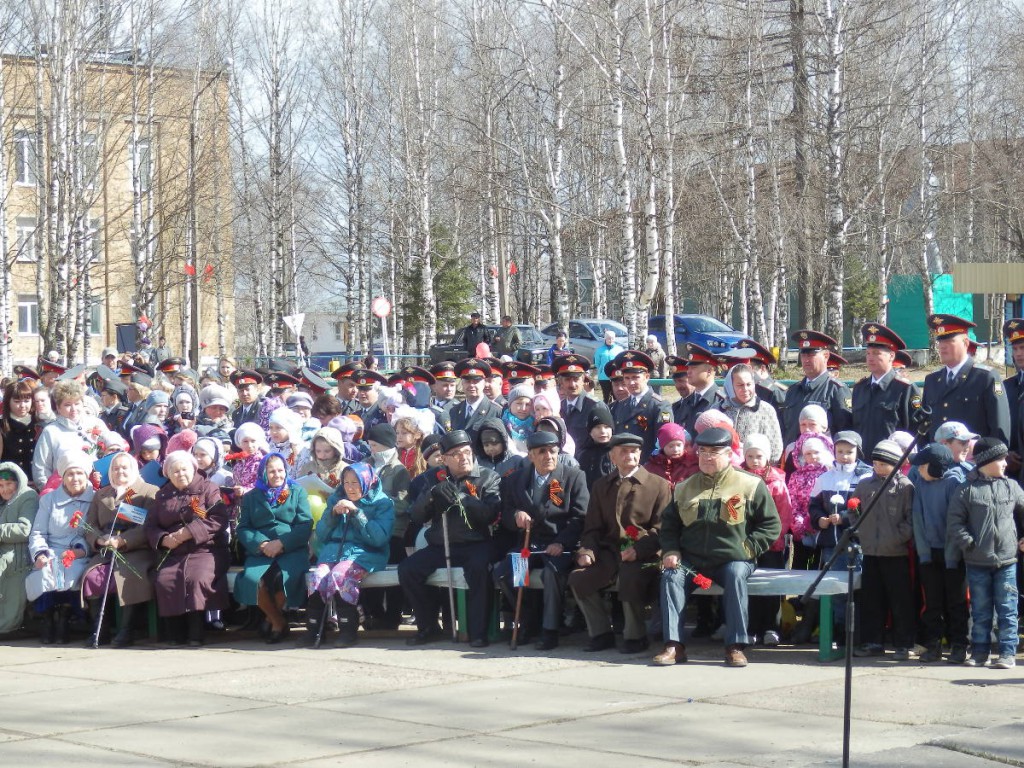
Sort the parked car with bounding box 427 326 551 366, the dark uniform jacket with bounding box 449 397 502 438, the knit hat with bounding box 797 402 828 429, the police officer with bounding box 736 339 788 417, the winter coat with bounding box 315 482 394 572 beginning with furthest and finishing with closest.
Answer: the parked car with bounding box 427 326 551 366, the dark uniform jacket with bounding box 449 397 502 438, the police officer with bounding box 736 339 788 417, the winter coat with bounding box 315 482 394 572, the knit hat with bounding box 797 402 828 429

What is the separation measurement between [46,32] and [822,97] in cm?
1544

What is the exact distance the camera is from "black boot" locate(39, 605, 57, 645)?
1133 cm

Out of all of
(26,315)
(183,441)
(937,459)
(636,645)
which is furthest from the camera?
(26,315)

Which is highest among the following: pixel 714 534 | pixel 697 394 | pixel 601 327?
pixel 601 327

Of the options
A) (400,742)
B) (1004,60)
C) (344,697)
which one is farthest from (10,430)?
(1004,60)

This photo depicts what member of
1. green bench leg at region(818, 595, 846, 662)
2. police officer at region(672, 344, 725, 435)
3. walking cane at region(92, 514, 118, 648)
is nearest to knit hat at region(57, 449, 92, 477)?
walking cane at region(92, 514, 118, 648)

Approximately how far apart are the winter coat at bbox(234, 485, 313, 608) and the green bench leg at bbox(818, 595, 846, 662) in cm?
400

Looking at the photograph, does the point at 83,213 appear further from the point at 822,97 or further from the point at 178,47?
the point at 822,97

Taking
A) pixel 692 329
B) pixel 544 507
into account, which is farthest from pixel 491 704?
pixel 692 329

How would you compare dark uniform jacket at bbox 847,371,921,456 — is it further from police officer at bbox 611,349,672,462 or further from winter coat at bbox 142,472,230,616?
winter coat at bbox 142,472,230,616

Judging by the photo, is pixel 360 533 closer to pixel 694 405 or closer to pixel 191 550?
pixel 191 550

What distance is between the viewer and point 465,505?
10516 mm

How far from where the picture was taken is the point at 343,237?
46.8 meters

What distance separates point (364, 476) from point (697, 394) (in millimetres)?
2858
